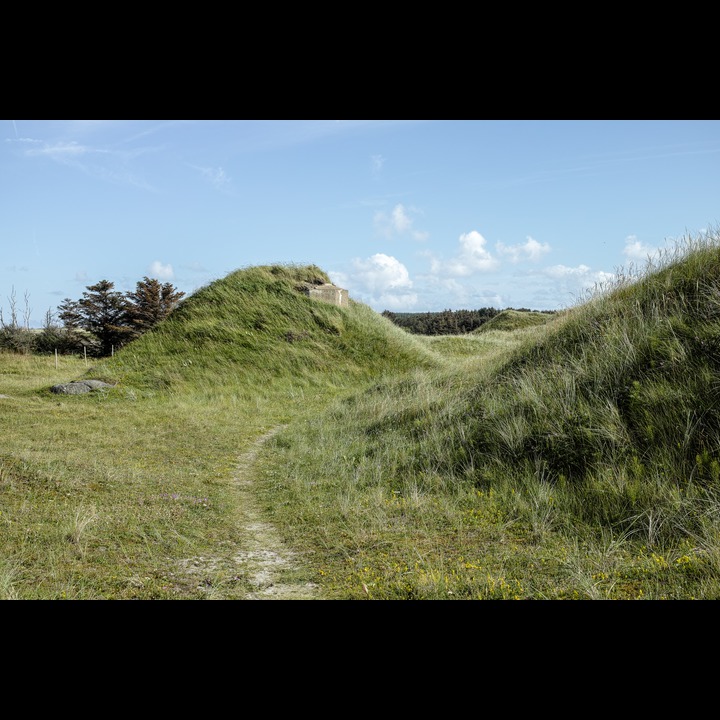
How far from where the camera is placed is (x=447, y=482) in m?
7.79

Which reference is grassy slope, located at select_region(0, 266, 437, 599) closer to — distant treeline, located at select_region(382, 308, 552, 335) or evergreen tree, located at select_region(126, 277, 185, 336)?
evergreen tree, located at select_region(126, 277, 185, 336)

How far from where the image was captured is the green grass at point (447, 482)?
16.6 feet

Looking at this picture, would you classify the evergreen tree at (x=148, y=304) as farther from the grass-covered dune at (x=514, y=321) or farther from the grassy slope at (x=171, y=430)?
the grass-covered dune at (x=514, y=321)

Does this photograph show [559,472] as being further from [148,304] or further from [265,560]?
[148,304]

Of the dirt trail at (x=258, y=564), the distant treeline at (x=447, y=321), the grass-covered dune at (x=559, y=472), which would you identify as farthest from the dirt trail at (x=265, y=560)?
the distant treeline at (x=447, y=321)

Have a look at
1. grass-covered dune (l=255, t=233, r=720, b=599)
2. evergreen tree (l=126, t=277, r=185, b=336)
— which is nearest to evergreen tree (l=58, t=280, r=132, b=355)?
evergreen tree (l=126, t=277, r=185, b=336)

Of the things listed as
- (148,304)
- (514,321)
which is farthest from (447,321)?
(148,304)

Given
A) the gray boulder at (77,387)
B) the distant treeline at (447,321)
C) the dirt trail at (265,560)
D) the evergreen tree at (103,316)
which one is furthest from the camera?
the distant treeline at (447,321)
